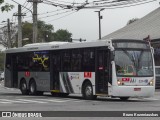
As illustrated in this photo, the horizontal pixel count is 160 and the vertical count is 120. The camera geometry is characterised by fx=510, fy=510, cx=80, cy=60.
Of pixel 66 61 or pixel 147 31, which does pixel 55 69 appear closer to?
pixel 66 61

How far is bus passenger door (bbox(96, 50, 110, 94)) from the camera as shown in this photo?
25141mm

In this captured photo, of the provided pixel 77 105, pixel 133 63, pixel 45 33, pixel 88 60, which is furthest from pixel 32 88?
pixel 45 33

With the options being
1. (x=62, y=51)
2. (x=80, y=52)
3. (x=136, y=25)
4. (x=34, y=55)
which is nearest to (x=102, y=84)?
(x=80, y=52)

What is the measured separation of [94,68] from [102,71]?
62cm

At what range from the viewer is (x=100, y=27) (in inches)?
2581

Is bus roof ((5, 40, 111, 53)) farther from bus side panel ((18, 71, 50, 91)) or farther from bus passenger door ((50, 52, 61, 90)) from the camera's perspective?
bus side panel ((18, 71, 50, 91))

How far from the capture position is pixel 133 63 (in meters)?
25.0

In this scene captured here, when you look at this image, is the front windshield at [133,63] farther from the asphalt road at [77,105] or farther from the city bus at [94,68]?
the asphalt road at [77,105]

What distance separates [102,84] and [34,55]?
746cm

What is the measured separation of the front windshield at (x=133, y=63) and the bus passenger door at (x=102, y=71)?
63 centimetres

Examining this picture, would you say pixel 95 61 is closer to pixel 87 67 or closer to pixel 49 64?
pixel 87 67

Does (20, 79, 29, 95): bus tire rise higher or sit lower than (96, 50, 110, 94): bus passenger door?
lower

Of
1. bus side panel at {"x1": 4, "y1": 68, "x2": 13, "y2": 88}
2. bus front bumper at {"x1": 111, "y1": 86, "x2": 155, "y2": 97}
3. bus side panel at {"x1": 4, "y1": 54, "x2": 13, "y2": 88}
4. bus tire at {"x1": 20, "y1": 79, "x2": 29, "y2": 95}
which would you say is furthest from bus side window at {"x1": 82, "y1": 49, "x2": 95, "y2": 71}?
bus side panel at {"x1": 4, "y1": 68, "x2": 13, "y2": 88}

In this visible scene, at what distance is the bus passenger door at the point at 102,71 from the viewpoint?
82.5 ft
